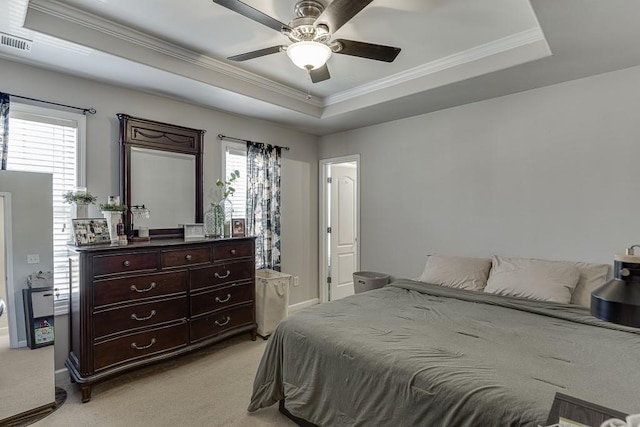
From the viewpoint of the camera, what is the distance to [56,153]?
2.73 m

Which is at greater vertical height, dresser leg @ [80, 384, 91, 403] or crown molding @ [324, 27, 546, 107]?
crown molding @ [324, 27, 546, 107]

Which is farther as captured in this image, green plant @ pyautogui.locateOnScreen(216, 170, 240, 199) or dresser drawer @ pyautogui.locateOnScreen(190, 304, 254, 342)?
green plant @ pyautogui.locateOnScreen(216, 170, 240, 199)

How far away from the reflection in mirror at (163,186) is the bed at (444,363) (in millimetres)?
1836

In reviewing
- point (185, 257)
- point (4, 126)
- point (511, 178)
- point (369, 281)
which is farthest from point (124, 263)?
point (511, 178)

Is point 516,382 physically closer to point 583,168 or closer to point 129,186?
point 583,168

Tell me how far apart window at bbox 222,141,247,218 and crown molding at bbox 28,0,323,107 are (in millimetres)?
871

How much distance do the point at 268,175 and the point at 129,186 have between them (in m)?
1.63

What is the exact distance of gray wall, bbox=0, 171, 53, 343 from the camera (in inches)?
93.0

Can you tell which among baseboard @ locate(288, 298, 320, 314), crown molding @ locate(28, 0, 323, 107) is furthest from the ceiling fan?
baseboard @ locate(288, 298, 320, 314)

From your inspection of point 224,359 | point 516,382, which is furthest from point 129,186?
point 516,382

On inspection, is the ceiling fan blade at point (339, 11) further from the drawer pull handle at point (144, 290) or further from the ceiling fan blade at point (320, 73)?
the drawer pull handle at point (144, 290)

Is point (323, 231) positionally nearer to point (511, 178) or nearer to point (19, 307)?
point (511, 178)

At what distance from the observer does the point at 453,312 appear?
2.38 meters

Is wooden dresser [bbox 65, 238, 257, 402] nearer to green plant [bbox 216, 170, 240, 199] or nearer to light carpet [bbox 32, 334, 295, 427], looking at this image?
light carpet [bbox 32, 334, 295, 427]
